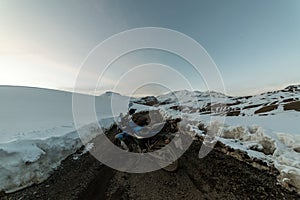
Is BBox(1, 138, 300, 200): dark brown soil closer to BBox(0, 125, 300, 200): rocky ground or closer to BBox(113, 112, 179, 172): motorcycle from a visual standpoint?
BBox(0, 125, 300, 200): rocky ground

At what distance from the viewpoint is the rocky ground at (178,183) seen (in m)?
3.65

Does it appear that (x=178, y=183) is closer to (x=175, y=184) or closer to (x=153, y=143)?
(x=175, y=184)

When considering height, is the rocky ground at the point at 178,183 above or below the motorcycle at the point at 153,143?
below

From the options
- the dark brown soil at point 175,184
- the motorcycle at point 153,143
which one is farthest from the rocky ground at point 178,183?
the motorcycle at point 153,143

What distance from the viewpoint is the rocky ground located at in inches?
144

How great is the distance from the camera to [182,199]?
11.6 ft

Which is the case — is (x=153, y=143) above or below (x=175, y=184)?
above

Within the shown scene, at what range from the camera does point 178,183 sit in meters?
4.25

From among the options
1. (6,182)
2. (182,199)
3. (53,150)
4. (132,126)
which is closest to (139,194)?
(182,199)

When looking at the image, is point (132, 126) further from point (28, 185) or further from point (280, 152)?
point (280, 152)

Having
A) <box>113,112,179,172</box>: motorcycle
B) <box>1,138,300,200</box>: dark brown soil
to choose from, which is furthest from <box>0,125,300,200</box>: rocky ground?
<box>113,112,179,172</box>: motorcycle

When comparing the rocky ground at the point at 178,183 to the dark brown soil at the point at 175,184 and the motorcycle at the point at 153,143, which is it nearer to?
the dark brown soil at the point at 175,184

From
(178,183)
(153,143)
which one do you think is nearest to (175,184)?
(178,183)

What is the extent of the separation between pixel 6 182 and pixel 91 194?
2485 mm
